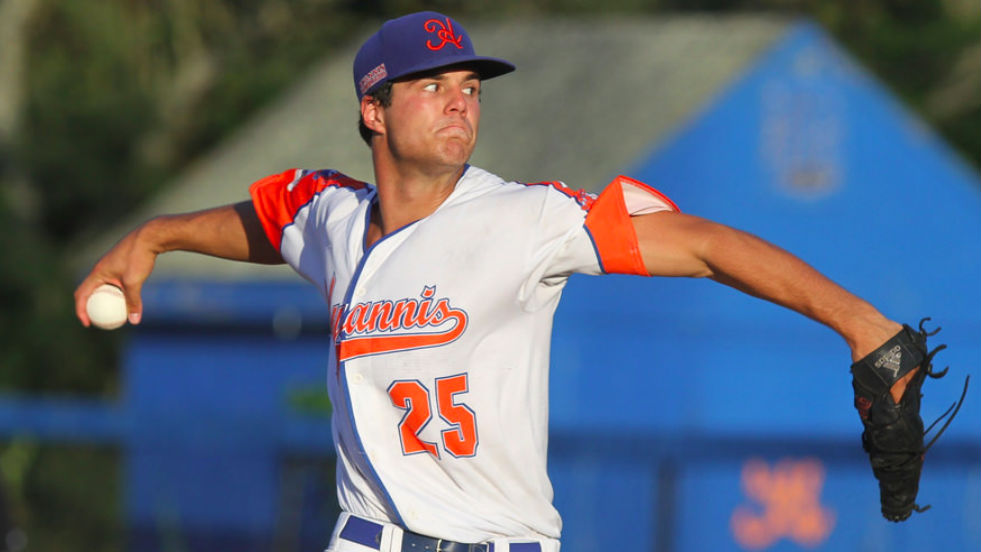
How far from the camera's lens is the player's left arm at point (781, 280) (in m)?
3.73

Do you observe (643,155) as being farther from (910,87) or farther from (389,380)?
(910,87)

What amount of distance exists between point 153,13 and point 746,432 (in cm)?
1698

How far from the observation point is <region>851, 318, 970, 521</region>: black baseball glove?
12.2ft

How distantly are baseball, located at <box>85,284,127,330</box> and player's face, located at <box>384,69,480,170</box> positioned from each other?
3.63ft

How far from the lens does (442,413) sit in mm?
4043

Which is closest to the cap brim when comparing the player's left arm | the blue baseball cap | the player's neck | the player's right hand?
the blue baseball cap

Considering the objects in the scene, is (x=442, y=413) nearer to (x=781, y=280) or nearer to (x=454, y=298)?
(x=454, y=298)

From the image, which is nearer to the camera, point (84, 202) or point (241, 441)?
point (241, 441)

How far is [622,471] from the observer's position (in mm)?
9492

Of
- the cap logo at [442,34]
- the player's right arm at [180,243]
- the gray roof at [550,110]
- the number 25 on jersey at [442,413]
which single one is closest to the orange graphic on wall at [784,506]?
the gray roof at [550,110]

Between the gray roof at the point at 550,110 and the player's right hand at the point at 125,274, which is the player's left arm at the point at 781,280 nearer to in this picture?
the player's right hand at the point at 125,274

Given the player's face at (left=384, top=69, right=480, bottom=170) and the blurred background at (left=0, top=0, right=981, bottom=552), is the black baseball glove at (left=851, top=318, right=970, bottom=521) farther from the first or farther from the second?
the blurred background at (left=0, top=0, right=981, bottom=552)

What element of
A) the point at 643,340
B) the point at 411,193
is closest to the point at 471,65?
the point at 411,193

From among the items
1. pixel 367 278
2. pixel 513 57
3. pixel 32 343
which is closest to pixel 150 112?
pixel 32 343
